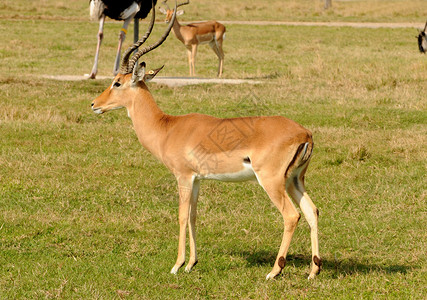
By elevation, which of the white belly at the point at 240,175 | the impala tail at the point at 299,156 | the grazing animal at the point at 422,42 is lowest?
the grazing animal at the point at 422,42

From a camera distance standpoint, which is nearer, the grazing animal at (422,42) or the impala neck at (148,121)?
the impala neck at (148,121)

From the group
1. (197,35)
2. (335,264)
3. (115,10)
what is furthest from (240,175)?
(197,35)

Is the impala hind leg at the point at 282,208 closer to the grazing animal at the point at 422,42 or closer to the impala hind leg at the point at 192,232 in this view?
the impala hind leg at the point at 192,232

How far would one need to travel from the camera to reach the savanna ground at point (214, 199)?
4570mm

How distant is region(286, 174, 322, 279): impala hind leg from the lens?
4.61 meters

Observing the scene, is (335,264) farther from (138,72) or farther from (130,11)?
(130,11)

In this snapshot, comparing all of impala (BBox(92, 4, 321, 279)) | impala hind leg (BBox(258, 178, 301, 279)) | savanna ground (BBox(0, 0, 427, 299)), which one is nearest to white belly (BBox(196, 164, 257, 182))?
impala (BBox(92, 4, 321, 279))

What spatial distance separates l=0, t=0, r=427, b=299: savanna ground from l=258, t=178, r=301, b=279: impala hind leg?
122 millimetres

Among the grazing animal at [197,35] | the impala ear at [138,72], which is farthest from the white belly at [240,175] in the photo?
the grazing animal at [197,35]

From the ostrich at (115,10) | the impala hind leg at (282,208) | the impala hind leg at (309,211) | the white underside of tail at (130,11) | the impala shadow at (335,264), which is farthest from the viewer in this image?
the white underside of tail at (130,11)

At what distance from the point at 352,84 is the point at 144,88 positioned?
8.34 metres

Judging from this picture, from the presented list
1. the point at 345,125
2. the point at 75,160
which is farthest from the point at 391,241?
the point at 345,125

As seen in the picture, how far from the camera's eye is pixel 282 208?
4426 mm

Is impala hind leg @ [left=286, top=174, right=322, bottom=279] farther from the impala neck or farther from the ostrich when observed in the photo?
the ostrich
